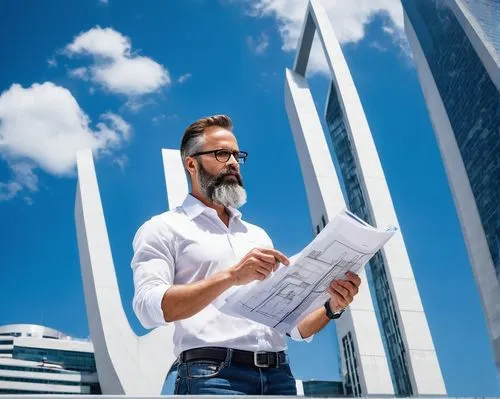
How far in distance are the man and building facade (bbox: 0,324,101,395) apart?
50243 mm

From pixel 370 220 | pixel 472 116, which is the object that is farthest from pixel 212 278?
pixel 472 116

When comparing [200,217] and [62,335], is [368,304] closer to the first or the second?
Answer: [200,217]

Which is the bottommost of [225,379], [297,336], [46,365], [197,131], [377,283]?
[225,379]

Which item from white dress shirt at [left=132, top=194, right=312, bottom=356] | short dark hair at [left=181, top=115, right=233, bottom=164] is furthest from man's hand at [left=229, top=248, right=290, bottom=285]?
short dark hair at [left=181, top=115, right=233, bottom=164]

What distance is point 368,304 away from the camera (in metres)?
17.0

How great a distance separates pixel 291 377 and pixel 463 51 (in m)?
30.2

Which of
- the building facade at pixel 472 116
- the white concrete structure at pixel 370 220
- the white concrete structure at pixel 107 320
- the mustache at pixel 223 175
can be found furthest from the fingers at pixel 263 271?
the building facade at pixel 472 116

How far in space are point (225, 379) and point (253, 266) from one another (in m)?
0.33

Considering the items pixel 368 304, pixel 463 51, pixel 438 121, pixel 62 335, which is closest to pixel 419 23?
pixel 463 51

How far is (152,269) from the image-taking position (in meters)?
1.85

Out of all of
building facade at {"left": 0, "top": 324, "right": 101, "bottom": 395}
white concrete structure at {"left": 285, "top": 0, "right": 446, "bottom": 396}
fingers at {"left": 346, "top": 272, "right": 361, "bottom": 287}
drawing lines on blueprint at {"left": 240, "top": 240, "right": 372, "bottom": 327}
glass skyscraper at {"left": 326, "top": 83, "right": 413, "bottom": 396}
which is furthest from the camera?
building facade at {"left": 0, "top": 324, "right": 101, "bottom": 395}

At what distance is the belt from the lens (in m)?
1.76

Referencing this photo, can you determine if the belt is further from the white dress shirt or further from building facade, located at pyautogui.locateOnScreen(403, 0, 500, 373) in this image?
building facade, located at pyautogui.locateOnScreen(403, 0, 500, 373)

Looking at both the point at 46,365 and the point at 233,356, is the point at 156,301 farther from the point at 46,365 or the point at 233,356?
the point at 46,365
